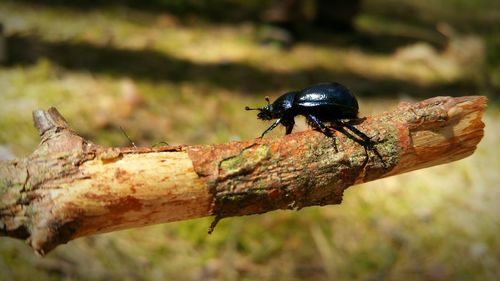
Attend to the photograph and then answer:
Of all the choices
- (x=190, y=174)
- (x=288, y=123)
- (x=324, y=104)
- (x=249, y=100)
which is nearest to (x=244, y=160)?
(x=190, y=174)

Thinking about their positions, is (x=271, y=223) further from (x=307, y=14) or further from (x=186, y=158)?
(x=307, y=14)

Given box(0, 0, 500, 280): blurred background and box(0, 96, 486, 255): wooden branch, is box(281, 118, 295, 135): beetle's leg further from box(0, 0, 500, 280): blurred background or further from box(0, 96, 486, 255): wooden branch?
box(0, 0, 500, 280): blurred background

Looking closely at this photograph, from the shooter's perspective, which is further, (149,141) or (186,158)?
(149,141)

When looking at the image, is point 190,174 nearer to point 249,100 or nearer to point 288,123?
point 288,123

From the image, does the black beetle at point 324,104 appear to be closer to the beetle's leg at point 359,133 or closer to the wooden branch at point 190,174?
the beetle's leg at point 359,133

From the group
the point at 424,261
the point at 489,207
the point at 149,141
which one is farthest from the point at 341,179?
the point at 489,207

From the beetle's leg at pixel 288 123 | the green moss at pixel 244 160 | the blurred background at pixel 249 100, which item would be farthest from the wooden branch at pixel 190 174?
the blurred background at pixel 249 100
